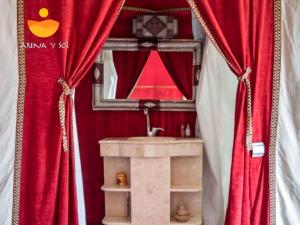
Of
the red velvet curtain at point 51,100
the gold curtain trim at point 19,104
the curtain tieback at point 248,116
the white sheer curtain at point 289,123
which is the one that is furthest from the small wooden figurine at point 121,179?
the white sheer curtain at point 289,123

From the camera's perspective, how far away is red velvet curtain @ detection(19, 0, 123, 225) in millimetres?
2365

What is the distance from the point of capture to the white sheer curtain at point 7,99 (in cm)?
235

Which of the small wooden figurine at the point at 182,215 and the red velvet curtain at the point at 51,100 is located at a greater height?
the red velvet curtain at the point at 51,100

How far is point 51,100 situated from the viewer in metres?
2.38

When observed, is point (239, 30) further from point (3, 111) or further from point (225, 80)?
point (3, 111)

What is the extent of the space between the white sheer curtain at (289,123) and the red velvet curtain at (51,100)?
1.28 m

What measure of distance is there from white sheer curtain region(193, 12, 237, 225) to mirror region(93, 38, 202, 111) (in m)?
0.19

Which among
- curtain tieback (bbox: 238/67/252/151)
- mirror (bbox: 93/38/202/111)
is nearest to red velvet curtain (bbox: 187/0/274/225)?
curtain tieback (bbox: 238/67/252/151)

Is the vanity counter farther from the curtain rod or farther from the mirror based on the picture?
the curtain rod

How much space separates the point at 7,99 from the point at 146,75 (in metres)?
1.47

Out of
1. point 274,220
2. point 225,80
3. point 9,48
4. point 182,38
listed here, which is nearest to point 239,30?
point 225,80

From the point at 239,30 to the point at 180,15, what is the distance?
1.10m

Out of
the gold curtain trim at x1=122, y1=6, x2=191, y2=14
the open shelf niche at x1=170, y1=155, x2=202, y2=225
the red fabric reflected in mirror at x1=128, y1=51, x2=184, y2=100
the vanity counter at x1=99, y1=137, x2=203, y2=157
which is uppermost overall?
the gold curtain trim at x1=122, y1=6, x2=191, y2=14

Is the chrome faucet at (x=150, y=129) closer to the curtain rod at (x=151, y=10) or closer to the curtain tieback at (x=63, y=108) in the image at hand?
the curtain rod at (x=151, y=10)
